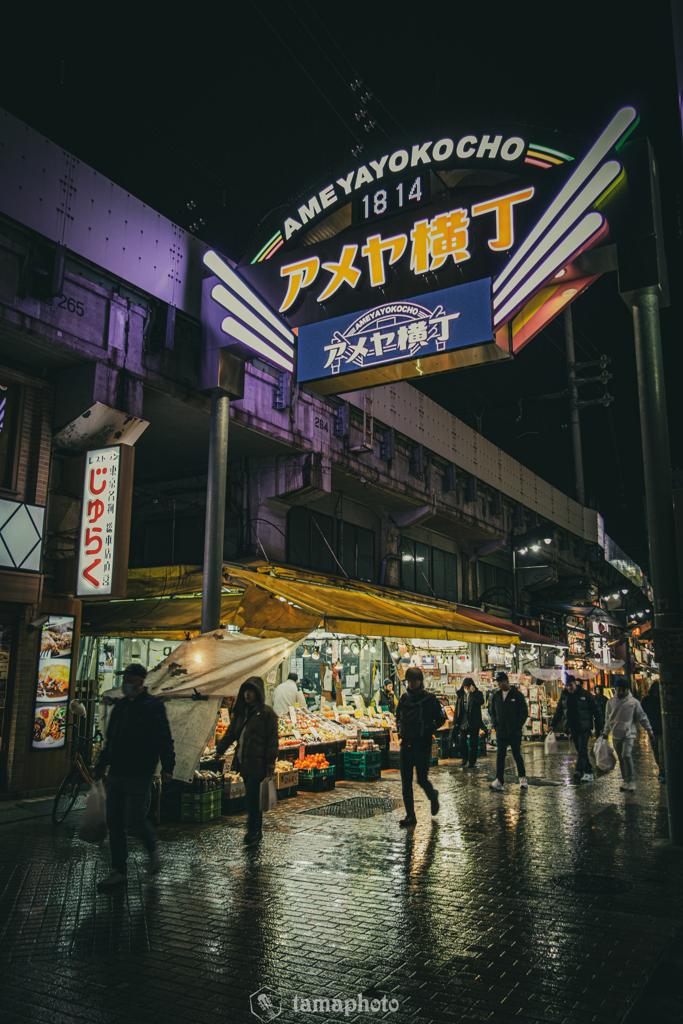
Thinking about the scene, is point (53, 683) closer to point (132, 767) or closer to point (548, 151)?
point (132, 767)

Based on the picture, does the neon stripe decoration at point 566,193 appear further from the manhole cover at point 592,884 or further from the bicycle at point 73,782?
the bicycle at point 73,782

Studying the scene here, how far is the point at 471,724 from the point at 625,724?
15.4ft

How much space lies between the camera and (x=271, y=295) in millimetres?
13172

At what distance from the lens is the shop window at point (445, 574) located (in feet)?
82.9

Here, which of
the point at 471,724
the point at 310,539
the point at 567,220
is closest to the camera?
the point at 567,220

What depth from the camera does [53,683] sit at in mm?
11836

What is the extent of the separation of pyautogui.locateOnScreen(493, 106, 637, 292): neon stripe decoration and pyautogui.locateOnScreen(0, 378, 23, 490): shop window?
26.4ft

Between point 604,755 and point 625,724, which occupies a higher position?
point 625,724

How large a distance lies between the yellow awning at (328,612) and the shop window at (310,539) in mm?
1138

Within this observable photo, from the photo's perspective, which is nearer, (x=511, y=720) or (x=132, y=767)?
(x=132, y=767)

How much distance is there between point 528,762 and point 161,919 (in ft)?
46.3

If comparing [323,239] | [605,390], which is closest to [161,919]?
[323,239]

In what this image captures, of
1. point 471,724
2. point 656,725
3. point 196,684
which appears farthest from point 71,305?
point 656,725

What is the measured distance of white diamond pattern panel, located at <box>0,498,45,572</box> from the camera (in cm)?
1125
